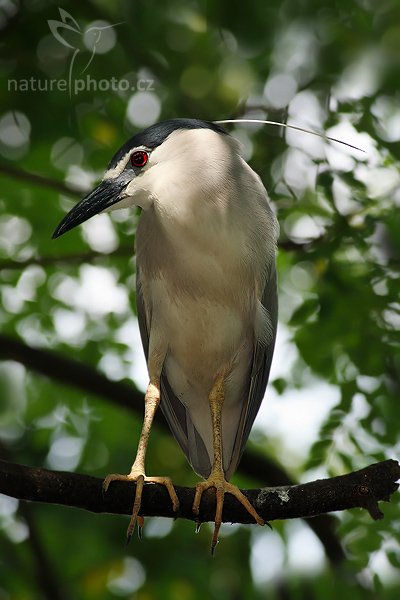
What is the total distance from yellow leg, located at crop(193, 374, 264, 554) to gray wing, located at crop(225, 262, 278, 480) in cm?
19

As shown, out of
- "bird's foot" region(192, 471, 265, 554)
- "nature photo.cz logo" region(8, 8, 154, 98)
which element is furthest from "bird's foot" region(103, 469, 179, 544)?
"nature photo.cz logo" region(8, 8, 154, 98)

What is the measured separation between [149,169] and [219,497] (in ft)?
4.46

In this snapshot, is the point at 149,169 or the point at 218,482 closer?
the point at 218,482

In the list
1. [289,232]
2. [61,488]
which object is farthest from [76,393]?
[61,488]

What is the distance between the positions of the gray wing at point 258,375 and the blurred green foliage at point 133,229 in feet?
0.83

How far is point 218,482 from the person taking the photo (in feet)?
10.3

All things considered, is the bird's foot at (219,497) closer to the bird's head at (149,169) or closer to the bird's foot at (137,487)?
the bird's foot at (137,487)

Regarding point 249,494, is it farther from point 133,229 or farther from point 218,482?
point 133,229

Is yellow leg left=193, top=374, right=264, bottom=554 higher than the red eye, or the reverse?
the red eye

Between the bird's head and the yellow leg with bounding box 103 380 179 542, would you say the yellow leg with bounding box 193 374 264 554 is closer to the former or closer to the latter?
the yellow leg with bounding box 103 380 179 542

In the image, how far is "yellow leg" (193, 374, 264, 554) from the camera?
116 inches

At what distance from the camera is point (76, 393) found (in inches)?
205

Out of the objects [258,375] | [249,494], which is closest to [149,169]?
[258,375]

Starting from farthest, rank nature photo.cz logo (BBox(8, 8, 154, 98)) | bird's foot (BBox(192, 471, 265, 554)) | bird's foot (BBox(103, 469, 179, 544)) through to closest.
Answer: nature photo.cz logo (BBox(8, 8, 154, 98)) < bird's foot (BBox(192, 471, 265, 554)) < bird's foot (BBox(103, 469, 179, 544))
